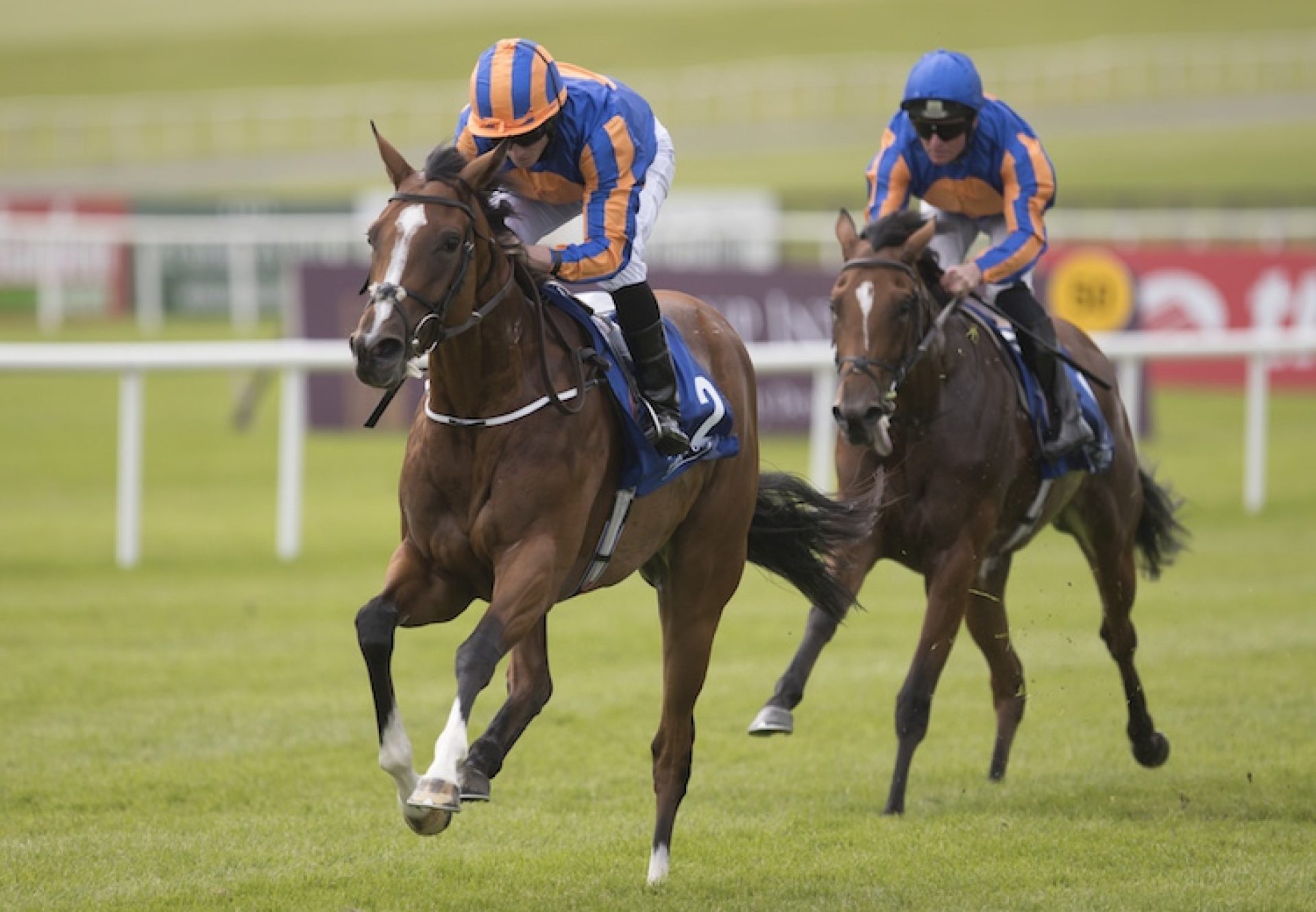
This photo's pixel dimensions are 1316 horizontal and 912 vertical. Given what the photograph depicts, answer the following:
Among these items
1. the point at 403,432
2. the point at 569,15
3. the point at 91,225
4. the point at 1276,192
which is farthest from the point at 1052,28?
the point at 403,432

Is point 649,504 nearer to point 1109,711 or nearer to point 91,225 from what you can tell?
point 1109,711

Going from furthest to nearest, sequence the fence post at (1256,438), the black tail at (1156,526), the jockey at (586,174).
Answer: the fence post at (1256,438), the black tail at (1156,526), the jockey at (586,174)

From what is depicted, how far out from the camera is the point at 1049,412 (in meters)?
6.89

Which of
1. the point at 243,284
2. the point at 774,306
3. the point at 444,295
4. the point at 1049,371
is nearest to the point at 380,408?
the point at 444,295

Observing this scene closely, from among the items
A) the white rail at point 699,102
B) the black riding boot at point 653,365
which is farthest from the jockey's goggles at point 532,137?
the white rail at point 699,102

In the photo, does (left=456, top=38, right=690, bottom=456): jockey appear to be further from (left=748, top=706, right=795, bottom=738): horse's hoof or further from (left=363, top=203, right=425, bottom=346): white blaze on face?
(left=748, top=706, right=795, bottom=738): horse's hoof

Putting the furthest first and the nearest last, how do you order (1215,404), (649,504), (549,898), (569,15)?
(569,15), (1215,404), (649,504), (549,898)

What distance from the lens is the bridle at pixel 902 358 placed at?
613cm

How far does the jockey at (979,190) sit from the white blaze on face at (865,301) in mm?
385

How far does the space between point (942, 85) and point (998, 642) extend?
2032mm

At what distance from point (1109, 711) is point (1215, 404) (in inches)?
461

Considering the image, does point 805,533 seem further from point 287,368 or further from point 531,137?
point 287,368

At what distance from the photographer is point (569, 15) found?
57.8 metres

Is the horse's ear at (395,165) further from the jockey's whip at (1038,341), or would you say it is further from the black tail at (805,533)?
the jockey's whip at (1038,341)
